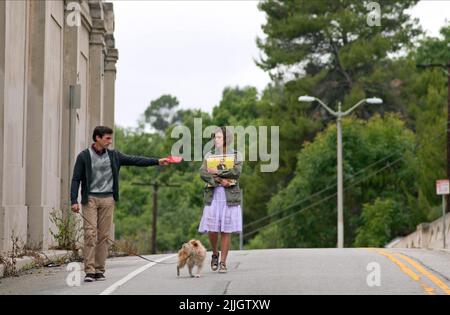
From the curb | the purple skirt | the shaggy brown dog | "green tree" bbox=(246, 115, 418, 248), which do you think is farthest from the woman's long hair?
"green tree" bbox=(246, 115, 418, 248)

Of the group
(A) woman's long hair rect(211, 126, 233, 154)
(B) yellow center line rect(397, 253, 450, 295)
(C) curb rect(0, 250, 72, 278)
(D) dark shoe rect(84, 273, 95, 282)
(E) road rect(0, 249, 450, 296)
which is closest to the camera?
(E) road rect(0, 249, 450, 296)

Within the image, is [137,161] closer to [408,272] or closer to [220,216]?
[220,216]

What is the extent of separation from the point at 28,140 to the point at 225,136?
8304mm

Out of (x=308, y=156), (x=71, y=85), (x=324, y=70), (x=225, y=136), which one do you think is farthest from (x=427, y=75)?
(x=225, y=136)

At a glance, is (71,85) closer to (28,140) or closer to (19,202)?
(28,140)

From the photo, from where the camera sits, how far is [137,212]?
10069 centimetres

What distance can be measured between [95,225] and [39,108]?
9075 millimetres

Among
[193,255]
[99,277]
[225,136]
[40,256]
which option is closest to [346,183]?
[40,256]

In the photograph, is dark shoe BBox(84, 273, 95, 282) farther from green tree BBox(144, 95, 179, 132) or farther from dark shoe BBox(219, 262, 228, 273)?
green tree BBox(144, 95, 179, 132)

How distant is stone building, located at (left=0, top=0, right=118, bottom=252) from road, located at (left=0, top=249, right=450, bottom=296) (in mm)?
2775

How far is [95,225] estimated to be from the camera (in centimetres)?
1605

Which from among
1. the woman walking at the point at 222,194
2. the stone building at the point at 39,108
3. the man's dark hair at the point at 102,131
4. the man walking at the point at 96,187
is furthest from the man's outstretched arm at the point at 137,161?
the stone building at the point at 39,108

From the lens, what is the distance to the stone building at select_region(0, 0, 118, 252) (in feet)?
72.0

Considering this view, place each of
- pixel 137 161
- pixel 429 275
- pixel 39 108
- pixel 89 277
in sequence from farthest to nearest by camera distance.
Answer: pixel 39 108 → pixel 429 275 → pixel 137 161 → pixel 89 277
